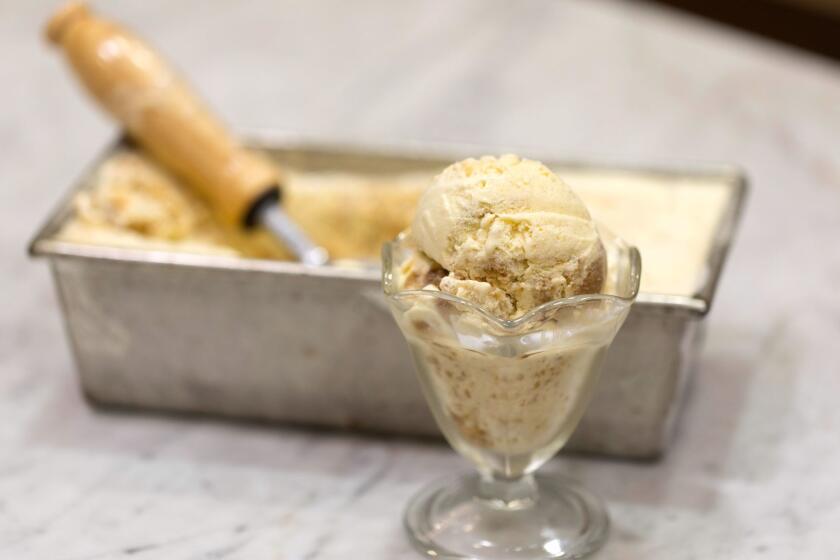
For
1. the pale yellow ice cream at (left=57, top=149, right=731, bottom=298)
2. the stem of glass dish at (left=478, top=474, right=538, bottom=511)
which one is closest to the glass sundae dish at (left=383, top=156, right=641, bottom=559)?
the stem of glass dish at (left=478, top=474, right=538, bottom=511)

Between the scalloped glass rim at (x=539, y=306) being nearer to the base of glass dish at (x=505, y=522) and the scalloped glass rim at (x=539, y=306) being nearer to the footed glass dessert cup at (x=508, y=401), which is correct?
the footed glass dessert cup at (x=508, y=401)

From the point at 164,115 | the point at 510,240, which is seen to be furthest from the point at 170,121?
the point at 510,240

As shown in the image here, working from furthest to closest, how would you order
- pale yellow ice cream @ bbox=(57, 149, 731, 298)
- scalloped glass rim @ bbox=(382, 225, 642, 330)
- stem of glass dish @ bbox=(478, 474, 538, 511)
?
pale yellow ice cream @ bbox=(57, 149, 731, 298) < stem of glass dish @ bbox=(478, 474, 538, 511) < scalloped glass rim @ bbox=(382, 225, 642, 330)

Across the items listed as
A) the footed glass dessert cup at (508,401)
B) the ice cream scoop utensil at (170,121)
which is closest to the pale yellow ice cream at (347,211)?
the ice cream scoop utensil at (170,121)

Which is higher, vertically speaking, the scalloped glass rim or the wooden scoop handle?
the wooden scoop handle

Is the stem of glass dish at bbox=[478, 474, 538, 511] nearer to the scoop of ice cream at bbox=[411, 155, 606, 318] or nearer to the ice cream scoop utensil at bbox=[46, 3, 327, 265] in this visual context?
the scoop of ice cream at bbox=[411, 155, 606, 318]

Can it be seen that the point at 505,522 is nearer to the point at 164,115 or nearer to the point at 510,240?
the point at 510,240

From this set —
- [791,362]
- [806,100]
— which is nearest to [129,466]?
[791,362]

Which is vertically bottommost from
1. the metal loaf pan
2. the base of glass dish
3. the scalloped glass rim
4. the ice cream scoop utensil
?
the base of glass dish
